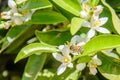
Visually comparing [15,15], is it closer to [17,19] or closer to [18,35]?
[17,19]

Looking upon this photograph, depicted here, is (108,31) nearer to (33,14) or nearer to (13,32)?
(33,14)

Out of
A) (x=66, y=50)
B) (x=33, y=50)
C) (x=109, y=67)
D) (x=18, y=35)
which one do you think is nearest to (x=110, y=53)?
(x=109, y=67)

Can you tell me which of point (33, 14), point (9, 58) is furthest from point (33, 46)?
point (9, 58)

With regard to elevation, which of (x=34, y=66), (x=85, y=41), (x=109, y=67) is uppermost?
(x=85, y=41)

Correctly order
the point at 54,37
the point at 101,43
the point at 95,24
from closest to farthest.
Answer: the point at 101,43 → the point at 95,24 → the point at 54,37

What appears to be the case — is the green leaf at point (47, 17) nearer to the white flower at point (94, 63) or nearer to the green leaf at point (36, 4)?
the green leaf at point (36, 4)

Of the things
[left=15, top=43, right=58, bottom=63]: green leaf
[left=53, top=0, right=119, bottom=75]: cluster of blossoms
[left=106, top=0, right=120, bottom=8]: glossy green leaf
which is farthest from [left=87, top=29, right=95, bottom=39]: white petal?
[left=106, top=0, right=120, bottom=8]: glossy green leaf
